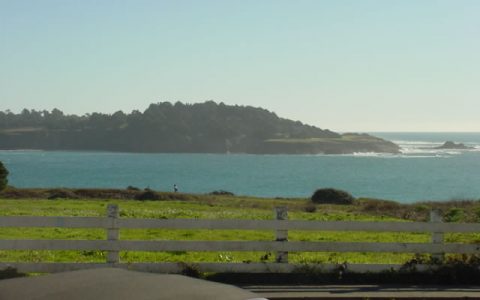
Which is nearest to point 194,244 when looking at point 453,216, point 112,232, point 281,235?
point 112,232

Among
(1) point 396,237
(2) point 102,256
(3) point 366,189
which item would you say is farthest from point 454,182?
(2) point 102,256

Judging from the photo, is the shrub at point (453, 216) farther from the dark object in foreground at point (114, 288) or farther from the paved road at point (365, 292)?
the dark object in foreground at point (114, 288)

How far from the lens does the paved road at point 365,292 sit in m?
10.2

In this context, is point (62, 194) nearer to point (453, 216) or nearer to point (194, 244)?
point (453, 216)

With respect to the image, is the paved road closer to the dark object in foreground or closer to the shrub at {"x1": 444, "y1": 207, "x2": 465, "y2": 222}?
the dark object in foreground

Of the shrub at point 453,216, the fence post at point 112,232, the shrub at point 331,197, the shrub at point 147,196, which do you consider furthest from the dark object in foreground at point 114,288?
the shrub at point 331,197

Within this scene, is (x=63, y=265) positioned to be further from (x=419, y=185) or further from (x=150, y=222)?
(x=419, y=185)

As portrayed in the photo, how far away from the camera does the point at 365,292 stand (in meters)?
10.6

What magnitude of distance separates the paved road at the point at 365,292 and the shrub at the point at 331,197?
47.4 metres

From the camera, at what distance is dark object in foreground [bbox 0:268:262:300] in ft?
12.6

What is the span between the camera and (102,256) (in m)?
15.1

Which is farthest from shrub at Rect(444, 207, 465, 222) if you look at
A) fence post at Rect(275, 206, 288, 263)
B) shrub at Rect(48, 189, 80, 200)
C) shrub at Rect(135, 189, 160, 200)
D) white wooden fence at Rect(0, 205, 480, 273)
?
shrub at Rect(48, 189, 80, 200)

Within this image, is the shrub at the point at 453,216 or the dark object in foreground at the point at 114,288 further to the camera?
the shrub at the point at 453,216

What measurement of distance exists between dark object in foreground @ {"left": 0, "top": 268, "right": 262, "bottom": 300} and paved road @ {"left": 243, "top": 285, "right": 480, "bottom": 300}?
5895 mm
